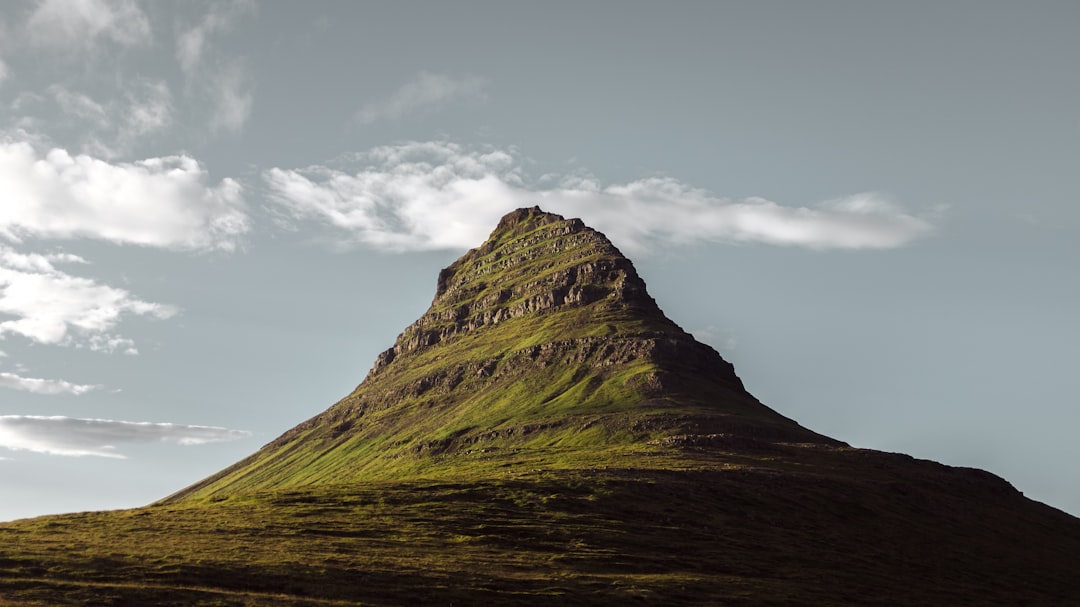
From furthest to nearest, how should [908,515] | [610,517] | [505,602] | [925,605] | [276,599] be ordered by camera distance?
1. [908,515]
2. [610,517]
3. [925,605]
4. [505,602]
5. [276,599]

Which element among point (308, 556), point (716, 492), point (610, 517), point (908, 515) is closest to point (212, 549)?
point (308, 556)

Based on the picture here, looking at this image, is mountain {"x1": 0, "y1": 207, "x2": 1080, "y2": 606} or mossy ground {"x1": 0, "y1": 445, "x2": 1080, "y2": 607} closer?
mossy ground {"x1": 0, "y1": 445, "x2": 1080, "y2": 607}

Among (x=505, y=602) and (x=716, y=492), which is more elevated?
(x=716, y=492)

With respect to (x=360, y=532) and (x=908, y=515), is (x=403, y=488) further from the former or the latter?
(x=908, y=515)

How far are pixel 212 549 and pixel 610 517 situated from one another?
67.4 meters

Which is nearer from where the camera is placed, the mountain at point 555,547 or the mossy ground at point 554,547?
the mossy ground at point 554,547

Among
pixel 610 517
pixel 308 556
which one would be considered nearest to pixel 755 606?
pixel 610 517

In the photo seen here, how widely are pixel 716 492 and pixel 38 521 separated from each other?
118 m

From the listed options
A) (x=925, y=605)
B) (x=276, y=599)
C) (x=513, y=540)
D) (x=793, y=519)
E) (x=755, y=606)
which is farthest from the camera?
(x=793, y=519)

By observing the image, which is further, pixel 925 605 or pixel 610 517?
pixel 610 517

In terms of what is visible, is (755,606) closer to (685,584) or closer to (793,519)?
(685,584)

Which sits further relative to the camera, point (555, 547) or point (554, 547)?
point (555, 547)

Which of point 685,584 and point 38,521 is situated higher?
point 38,521

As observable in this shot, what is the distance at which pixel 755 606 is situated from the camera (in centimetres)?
11738
